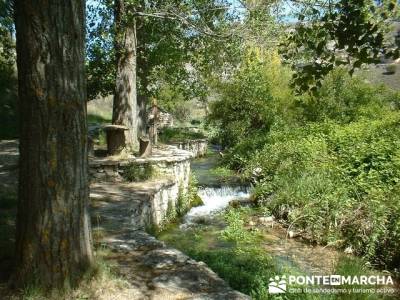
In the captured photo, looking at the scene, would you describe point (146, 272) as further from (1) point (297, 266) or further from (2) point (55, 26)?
(1) point (297, 266)

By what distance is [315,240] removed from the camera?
353 inches

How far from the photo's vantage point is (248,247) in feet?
28.1

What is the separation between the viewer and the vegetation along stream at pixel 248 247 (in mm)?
5871

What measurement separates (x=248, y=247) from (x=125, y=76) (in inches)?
237

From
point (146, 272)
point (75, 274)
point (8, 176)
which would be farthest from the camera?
point (8, 176)

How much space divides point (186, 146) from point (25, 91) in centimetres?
1832

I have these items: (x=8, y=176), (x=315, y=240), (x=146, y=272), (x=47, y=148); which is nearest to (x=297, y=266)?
(x=315, y=240)

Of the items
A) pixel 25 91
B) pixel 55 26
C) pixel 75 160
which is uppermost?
pixel 55 26

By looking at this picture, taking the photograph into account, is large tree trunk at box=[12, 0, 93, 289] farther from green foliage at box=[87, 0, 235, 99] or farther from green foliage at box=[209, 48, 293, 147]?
green foliage at box=[209, 48, 293, 147]

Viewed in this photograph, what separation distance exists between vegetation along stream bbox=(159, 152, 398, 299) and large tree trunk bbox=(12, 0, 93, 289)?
2499 millimetres

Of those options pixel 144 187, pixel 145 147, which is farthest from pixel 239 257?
pixel 145 147

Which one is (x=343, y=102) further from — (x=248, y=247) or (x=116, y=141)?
(x=248, y=247)

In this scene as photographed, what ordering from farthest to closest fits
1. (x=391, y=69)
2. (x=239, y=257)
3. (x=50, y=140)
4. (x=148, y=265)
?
(x=391, y=69), (x=239, y=257), (x=148, y=265), (x=50, y=140)

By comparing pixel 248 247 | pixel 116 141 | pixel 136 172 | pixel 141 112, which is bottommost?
pixel 248 247
